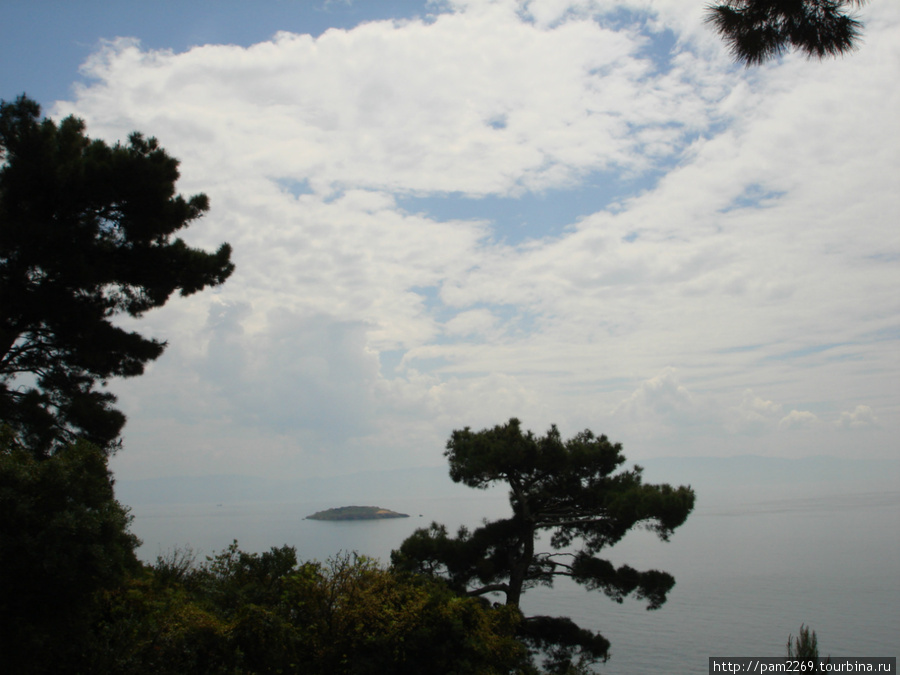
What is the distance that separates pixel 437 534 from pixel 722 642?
31819mm

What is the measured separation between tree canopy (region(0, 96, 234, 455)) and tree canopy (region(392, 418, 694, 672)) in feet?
27.2

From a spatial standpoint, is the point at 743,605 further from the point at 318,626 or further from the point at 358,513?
the point at 358,513

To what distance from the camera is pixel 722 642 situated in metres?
40.2

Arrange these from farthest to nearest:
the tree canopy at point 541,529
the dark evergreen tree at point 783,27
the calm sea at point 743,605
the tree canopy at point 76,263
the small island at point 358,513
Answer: the small island at point 358,513
the calm sea at point 743,605
the tree canopy at point 541,529
the tree canopy at point 76,263
the dark evergreen tree at point 783,27

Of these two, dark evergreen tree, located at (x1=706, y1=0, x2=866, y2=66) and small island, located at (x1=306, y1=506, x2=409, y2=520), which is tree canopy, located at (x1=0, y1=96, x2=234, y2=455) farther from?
small island, located at (x1=306, y1=506, x2=409, y2=520)

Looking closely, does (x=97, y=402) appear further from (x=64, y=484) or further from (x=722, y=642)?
(x=722, y=642)

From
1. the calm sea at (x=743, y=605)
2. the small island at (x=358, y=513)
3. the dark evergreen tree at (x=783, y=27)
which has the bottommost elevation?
the calm sea at (x=743, y=605)

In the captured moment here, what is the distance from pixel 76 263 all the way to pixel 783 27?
11195 mm

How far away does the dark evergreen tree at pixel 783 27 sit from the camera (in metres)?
5.25

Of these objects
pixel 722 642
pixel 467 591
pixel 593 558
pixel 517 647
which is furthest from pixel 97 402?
pixel 722 642

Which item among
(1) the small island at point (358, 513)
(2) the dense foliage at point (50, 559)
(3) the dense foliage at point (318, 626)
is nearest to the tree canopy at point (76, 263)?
(3) the dense foliage at point (318, 626)

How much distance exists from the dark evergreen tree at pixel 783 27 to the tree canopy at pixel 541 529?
12.1m

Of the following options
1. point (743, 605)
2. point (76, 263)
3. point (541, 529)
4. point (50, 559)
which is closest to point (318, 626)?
point (50, 559)

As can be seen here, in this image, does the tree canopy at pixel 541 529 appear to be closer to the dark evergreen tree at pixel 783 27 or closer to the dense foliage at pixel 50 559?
the dense foliage at pixel 50 559
